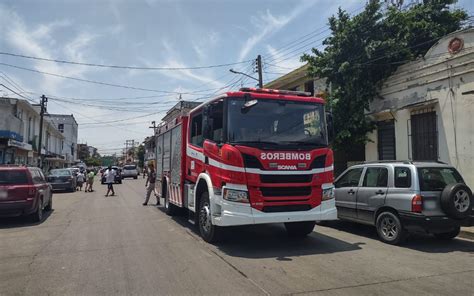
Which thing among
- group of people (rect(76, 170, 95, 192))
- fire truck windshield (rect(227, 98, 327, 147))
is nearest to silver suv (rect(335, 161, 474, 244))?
fire truck windshield (rect(227, 98, 327, 147))

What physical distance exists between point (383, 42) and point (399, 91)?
2106 mm

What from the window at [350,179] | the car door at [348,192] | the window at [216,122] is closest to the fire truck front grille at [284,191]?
the window at [216,122]

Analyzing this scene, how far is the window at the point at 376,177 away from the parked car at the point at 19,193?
9.03 meters

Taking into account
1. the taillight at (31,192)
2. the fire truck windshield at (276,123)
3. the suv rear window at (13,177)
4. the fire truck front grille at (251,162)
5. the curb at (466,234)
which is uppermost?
the fire truck windshield at (276,123)

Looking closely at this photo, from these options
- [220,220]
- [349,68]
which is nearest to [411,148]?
[349,68]

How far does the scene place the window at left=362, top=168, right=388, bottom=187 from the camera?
8789 mm

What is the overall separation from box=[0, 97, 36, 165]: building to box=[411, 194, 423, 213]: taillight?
1018 inches

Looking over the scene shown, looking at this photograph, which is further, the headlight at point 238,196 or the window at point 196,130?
the window at point 196,130

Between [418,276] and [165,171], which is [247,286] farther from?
[165,171]

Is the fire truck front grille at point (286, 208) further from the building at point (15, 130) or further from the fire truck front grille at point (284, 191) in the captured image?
the building at point (15, 130)

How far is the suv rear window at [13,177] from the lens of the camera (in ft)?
35.8

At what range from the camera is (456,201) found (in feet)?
25.3

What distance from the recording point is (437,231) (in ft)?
25.4

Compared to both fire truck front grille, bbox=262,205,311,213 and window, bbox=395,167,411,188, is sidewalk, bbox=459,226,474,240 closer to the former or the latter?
window, bbox=395,167,411,188
